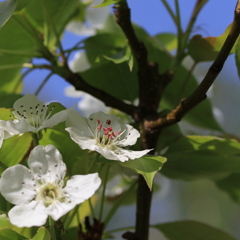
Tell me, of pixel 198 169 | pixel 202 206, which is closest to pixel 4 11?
pixel 198 169

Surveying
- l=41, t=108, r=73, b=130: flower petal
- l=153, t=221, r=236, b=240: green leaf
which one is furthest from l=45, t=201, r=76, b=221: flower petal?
l=153, t=221, r=236, b=240: green leaf

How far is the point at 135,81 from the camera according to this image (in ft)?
3.24

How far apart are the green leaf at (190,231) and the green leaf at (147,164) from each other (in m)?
0.32

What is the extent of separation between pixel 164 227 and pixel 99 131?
310 mm

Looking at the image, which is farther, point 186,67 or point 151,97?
point 186,67

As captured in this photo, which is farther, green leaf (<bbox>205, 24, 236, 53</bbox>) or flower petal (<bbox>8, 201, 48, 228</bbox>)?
green leaf (<bbox>205, 24, 236, 53</bbox>)

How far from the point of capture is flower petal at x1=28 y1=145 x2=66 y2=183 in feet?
2.07

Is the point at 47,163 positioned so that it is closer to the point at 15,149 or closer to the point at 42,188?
the point at 42,188

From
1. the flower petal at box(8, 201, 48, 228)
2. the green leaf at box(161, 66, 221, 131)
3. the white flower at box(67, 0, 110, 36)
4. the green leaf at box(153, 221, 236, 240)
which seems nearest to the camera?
the flower petal at box(8, 201, 48, 228)

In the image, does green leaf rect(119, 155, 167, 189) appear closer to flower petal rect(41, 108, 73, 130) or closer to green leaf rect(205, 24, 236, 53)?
flower petal rect(41, 108, 73, 130)

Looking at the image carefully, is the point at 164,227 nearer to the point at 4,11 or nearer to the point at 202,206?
the point at 4,11

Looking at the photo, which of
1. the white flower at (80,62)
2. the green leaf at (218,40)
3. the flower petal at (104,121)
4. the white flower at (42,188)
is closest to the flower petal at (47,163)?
the white flower at (42,188)

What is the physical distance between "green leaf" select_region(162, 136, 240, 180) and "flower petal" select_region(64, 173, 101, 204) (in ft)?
0.88

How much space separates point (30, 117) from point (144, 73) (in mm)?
250
